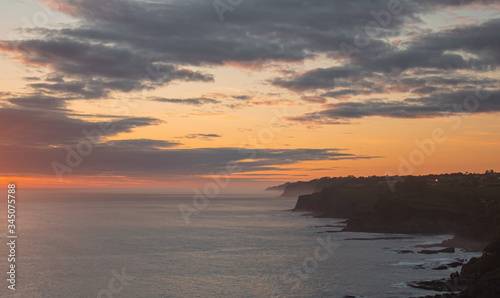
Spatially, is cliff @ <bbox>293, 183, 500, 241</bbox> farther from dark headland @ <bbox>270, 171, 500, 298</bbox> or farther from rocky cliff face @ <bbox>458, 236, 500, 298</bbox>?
rocky cliff face @ <bbox>458, 236, 500, 298</bbox>

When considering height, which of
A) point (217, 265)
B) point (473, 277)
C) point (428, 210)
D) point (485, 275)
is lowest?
point (217, 265)

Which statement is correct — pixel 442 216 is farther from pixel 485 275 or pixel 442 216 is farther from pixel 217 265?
pixel 485 275

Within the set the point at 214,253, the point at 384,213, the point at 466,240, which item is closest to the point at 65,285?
the point at 214,253

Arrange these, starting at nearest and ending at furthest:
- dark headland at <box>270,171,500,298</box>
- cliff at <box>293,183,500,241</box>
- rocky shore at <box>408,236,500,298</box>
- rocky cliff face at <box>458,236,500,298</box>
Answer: rocky cliff face at <box>458,236,500,298</box>
rocky shore at <box>408,236,500,298</box>
dark headland at <box>270,171,500,298</box>
cliff at <box>293,183,500,241</box>

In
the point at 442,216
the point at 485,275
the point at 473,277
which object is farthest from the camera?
the point at 442,216

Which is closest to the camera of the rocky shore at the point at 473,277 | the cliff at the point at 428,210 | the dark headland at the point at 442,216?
the rocky shore at the point at 473,277

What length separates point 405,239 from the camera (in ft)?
359

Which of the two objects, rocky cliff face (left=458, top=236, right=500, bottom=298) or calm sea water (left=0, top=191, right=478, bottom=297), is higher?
rocky cliff face (left=458, top=236, right=500, bottom=298)

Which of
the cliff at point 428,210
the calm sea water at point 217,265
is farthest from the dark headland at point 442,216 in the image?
the calm sea water at point 217,265

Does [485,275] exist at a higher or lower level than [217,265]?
higher

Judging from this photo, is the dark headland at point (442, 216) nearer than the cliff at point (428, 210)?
Yes

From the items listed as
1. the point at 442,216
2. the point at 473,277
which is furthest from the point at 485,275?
the point at 442,216

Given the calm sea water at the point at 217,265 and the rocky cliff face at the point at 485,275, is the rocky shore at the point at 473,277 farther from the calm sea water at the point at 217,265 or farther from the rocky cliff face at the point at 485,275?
the calm sea water at the point at 217,265

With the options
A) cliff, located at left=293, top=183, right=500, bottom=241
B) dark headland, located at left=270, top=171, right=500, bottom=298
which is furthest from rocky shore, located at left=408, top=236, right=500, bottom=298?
cliff, located at left=293, top=183, right=500, bottom=241
